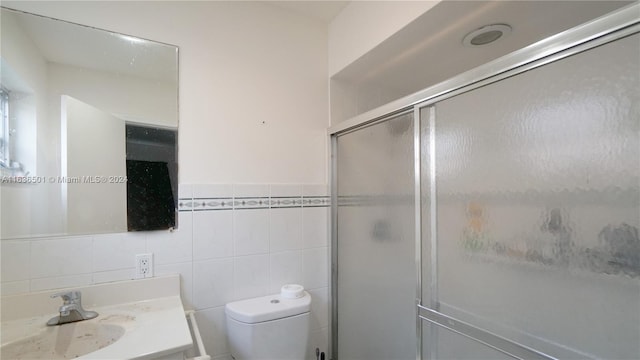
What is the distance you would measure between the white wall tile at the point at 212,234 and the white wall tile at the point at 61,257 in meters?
0.42

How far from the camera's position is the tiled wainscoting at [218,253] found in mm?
1198

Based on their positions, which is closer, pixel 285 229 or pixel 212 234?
pixel 212 234

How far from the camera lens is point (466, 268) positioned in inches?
41.5

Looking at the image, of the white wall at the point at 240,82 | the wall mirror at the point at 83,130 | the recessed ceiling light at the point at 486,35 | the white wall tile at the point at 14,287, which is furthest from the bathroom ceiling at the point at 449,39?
the white wall tile at the point at 14,287

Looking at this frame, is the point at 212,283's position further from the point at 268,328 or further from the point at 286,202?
the point at 286,202

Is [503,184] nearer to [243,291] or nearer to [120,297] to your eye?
[243,291]

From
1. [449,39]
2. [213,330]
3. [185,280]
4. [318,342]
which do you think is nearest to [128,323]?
[185,280]

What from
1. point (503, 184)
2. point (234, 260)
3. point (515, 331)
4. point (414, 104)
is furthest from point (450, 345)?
point (234, 260)

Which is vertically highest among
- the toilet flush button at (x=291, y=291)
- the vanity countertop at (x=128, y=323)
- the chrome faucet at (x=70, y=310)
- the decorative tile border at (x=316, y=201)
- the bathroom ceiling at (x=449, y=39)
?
the bathroom ceiling at (x=449, y=39)

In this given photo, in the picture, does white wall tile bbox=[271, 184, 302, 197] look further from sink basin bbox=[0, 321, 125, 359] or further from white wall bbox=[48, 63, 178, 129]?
sink basin bbox=[0, 321, 125, 359]

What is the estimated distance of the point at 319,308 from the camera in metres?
1.79

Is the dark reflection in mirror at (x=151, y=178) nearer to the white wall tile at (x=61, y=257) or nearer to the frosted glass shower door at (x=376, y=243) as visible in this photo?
the white wall tile at (x=61, y=257)

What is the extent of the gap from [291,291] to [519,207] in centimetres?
114

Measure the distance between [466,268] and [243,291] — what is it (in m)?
1.10
